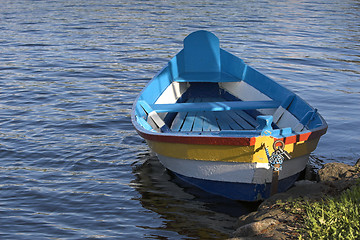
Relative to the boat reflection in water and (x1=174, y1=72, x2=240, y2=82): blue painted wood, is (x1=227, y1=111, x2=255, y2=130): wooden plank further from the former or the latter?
the boat reflection in water

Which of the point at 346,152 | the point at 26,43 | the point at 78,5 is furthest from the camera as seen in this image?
the point at 78,5

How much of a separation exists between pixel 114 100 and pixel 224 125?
165 inches

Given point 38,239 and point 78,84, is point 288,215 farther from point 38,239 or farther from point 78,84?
point 78,84

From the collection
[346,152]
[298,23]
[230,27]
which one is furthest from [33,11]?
[346,152]

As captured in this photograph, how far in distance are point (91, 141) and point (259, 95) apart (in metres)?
3.11

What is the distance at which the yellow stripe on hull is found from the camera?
20.7ft

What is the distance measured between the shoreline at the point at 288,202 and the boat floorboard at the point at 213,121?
168 centimetres

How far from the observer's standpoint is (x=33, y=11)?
24.8m

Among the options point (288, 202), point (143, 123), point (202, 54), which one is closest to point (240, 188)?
point (288, 202)

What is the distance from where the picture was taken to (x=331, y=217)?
16.7 ft

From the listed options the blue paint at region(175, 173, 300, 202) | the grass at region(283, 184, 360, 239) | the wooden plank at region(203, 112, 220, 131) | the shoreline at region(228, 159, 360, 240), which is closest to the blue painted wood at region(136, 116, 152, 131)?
the blue paint at region(175, 173, 300, 202)

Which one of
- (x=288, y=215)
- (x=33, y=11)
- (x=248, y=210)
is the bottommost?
(x=248, y=210)

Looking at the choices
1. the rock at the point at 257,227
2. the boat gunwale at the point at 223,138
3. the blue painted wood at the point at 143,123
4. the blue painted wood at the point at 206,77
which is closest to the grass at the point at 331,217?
the rock at the point at 257,227

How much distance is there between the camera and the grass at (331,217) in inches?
191
